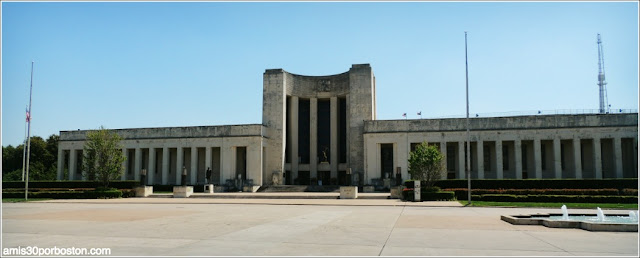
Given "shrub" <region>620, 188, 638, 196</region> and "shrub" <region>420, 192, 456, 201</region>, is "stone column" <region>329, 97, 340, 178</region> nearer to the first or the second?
"shrub" <region>420, 192, 456, 201</region>

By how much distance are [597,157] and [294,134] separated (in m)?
33.3

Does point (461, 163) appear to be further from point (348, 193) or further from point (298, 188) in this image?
point (298, 188)

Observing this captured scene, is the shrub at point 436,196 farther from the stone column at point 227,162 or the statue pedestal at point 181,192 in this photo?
the stone column at point 227,162

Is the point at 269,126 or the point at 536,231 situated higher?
the point at 269,126

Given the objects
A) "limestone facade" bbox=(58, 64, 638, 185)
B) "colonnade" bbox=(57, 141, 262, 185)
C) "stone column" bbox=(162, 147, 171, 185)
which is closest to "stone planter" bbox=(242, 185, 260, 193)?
"limestone facade" bbox=(58, 64, 638, 185)

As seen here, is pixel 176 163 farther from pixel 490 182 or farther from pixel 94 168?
pixel 490 182

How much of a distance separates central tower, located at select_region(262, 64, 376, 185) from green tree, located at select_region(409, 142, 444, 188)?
1839 cm

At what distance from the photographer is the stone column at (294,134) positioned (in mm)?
60897

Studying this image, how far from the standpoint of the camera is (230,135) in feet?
187

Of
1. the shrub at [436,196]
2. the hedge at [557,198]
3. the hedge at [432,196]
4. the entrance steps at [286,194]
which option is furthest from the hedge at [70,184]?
the hedge at [557,198]

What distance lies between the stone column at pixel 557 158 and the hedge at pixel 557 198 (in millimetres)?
15133

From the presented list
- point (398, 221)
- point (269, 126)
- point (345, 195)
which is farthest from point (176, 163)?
point (398, 221)

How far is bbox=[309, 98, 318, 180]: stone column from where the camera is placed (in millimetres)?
60688

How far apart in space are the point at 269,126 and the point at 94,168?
2099 centimetres
